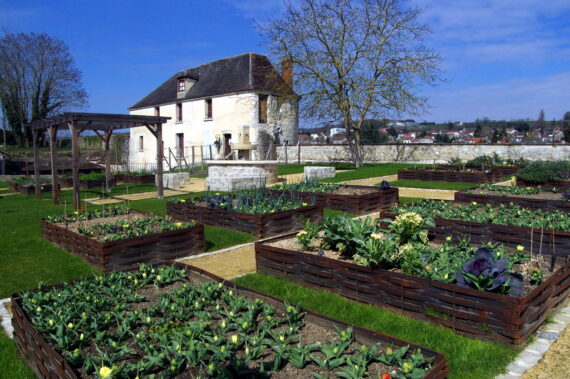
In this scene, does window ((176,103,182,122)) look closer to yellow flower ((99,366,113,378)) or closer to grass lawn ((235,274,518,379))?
grass lawn ((235,274,518,379))

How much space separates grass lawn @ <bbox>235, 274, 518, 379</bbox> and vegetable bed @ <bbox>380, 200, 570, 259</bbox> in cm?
192

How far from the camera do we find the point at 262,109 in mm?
29469

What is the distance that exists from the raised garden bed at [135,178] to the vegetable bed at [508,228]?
1336 cm

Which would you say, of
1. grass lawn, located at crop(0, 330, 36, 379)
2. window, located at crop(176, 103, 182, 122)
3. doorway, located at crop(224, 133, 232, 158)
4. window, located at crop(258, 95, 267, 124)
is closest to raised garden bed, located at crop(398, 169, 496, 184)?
grass lawn, located at crop(0, 330, 36, 379)

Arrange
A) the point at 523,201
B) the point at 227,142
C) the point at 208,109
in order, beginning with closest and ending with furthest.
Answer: the point at 523,201
the point at 227,142
the point at 208,109

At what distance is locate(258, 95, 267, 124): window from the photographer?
29.1m

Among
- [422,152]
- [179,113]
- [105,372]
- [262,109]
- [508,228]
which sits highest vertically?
[179,113]

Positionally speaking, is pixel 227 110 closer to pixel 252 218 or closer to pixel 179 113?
pixel 179 113

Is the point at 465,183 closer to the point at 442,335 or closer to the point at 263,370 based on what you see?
the point at 442,335

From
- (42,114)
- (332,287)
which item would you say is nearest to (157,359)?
(332,287)

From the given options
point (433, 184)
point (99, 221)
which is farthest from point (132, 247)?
point (433, 184)

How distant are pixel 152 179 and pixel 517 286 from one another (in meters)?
16.5

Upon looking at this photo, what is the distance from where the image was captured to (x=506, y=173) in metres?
16.8

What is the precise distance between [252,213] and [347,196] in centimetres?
269
